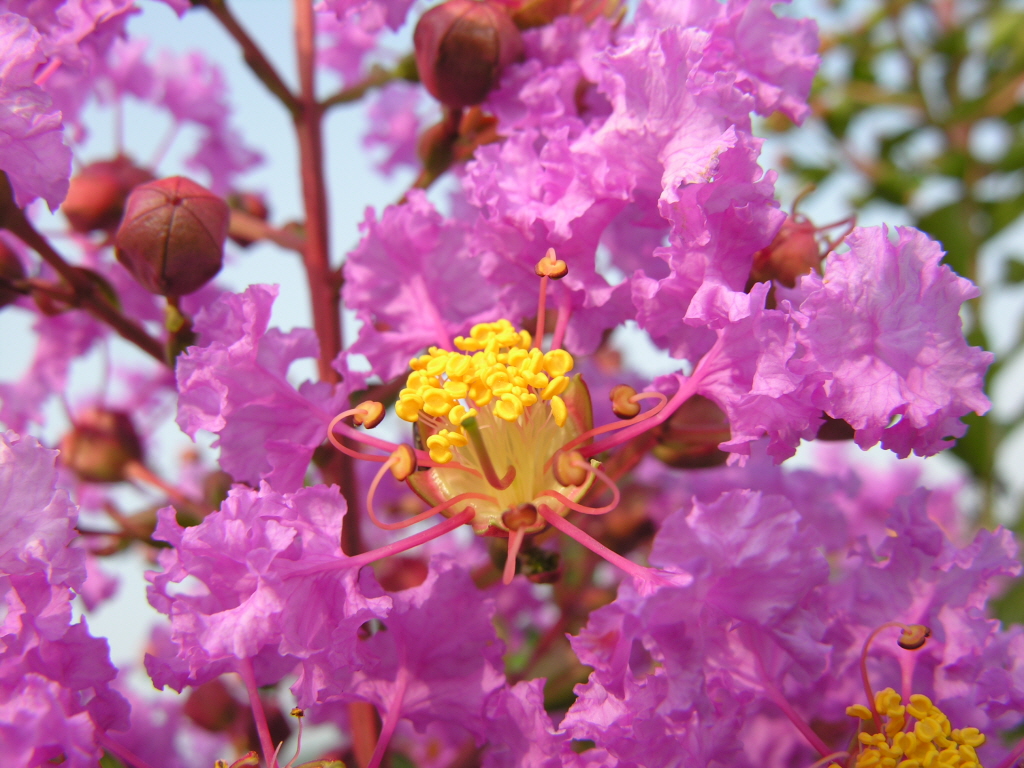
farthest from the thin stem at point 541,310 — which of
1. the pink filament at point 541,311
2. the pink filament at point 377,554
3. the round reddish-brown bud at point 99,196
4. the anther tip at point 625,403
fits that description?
the round reddish-brown bud at point 99,196

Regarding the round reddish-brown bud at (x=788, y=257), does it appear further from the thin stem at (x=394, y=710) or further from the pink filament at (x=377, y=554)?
the thin stem at (x=394, y=710)

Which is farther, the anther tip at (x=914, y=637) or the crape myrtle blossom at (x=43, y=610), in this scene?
the anther tip at (x=914, y=637)

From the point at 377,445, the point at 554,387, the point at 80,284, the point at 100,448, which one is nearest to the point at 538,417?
the point at 554,387

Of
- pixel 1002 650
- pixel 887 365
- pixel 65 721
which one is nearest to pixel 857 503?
pixel 1002 650

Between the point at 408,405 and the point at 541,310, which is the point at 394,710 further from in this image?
the point at 541,310

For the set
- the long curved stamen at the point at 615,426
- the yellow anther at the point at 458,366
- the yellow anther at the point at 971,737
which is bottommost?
the yellow anther at the point at 971,737

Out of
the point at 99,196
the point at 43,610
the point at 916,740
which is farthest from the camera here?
the point at 99,196

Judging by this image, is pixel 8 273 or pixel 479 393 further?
pixel 8 273
